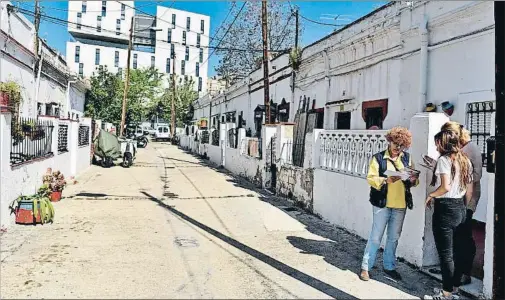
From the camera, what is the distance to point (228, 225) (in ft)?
23.9

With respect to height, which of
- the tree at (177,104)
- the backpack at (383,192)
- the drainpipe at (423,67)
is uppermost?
the tree at (177,104)

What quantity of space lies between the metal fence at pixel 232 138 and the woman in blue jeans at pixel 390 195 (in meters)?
12.2

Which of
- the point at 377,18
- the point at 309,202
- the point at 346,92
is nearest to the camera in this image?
the point at 309,202

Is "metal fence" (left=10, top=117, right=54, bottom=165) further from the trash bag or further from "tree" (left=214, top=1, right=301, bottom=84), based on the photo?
"tree" (left=214, top=1, right=301, bottom=84)

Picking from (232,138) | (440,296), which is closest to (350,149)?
(440,296)

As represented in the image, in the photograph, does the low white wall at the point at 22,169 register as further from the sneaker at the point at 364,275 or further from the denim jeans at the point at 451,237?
the denim jeans at the point at 451,237

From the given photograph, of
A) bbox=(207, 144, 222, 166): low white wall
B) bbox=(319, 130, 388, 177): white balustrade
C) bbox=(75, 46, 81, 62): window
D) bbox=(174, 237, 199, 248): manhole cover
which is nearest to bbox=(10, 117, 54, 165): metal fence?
bbox=(174, 237, 199, 248): manhole cover

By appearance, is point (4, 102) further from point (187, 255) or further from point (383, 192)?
point (383, 192)

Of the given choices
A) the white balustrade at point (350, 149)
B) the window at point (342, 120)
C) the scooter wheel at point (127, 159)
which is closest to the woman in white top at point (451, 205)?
the white balustrade at point (350, 149)

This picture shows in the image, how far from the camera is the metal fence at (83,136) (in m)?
15.0

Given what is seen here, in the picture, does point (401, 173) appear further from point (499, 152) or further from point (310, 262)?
point (310, 262)

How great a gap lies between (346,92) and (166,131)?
4157 centimetres

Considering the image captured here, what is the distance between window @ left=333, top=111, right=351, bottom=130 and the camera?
10.8 metres

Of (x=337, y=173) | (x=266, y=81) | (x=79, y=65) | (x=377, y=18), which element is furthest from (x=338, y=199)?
(x=79, y=65)
